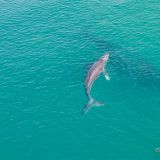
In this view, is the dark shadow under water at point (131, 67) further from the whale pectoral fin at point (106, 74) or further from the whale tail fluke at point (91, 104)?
the whale tail fluke at point (91, 104)

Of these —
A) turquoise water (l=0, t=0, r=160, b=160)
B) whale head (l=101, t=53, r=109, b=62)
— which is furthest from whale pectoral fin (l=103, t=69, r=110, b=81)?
whale head (l=101, t=53, r=109, b=62)

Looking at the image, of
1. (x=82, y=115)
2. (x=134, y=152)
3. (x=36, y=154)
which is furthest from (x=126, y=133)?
(x=36, y=154)

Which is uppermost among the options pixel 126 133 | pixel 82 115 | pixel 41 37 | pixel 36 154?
pixel 41 37

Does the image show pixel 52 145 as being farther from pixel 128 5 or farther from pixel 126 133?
pixel 128 5

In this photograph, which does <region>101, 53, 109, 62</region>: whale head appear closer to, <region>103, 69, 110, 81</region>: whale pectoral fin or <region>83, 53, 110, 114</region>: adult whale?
<region>83, 53, 110, 114</region>: adult whale

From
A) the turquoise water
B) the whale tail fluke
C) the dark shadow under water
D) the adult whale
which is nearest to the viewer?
the turquoise water

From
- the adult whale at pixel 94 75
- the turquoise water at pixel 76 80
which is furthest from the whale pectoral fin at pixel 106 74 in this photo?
the turquoise water at pixel 76 80

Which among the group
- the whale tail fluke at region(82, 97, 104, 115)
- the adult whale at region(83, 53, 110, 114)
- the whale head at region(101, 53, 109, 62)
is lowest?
the whale tail fluke at region(82, 97, 104, 115)
